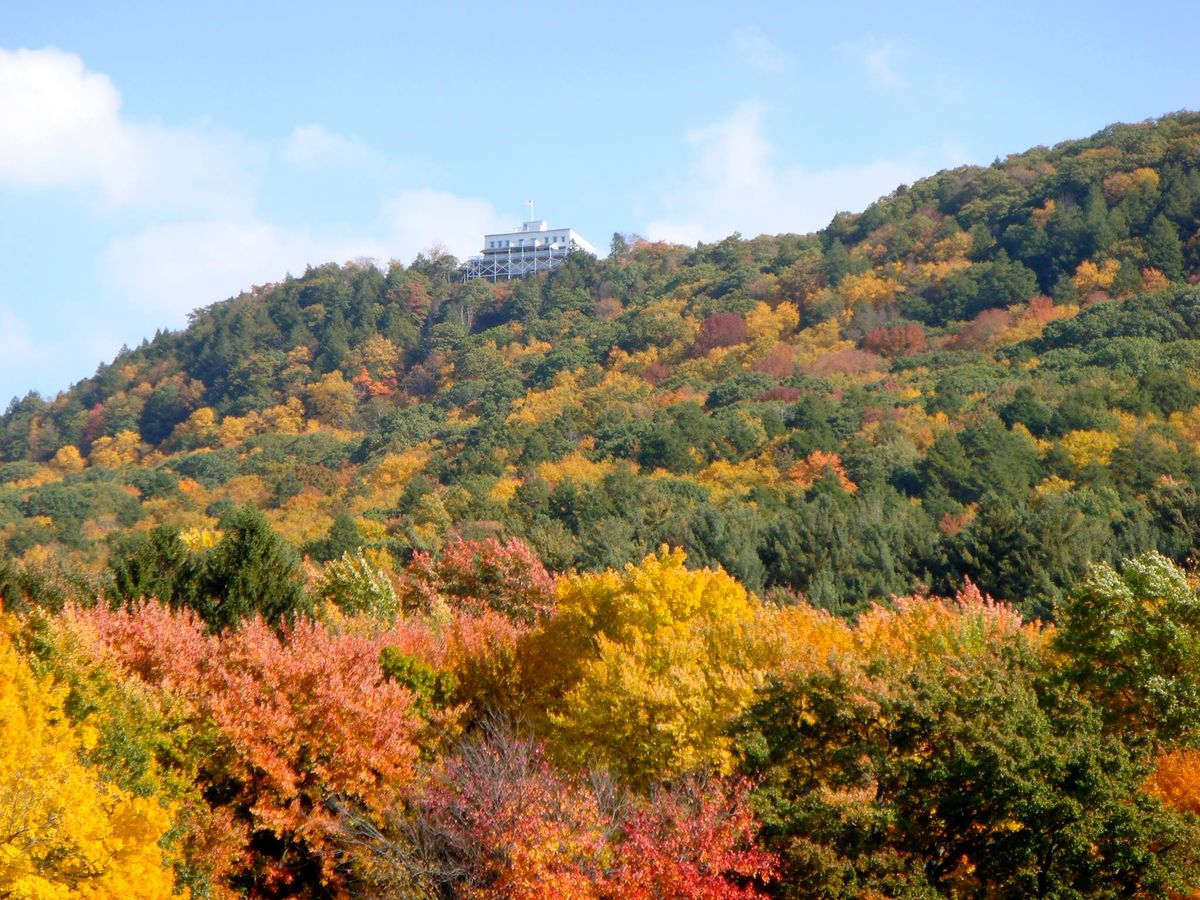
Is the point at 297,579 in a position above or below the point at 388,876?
above

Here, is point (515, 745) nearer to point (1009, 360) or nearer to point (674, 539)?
point (674, 539)

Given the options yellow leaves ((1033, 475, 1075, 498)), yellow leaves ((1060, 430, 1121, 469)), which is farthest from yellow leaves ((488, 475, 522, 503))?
yellow leaves ((1060, 430, 1121, 469))

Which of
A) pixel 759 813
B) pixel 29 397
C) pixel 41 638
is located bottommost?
pixel 759 813

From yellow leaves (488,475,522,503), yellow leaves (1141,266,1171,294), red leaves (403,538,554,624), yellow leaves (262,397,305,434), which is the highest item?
yellow leaves (1141,266,1171,294)

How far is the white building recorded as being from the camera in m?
128

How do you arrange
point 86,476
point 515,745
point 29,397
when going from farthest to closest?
1. point 29,397
2. point 86,476
3. point 515,745

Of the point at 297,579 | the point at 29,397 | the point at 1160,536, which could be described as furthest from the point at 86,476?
the point at 1160,536

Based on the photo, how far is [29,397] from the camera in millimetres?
117125

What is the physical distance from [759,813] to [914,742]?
219cm

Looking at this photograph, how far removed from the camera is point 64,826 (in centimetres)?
1487

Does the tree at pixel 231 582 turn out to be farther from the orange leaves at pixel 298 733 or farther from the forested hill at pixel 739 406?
the orange leaves at pixel 298 733

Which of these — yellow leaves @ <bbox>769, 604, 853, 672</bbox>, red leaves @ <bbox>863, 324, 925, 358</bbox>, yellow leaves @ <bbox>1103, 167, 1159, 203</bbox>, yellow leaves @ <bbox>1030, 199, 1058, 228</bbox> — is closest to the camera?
yellow leaves @ <bbox>769, 604, 853, 672</bbox>

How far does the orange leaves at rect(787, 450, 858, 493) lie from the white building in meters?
68.7

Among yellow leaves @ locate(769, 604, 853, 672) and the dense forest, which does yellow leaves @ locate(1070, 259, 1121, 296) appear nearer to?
the dense forest
